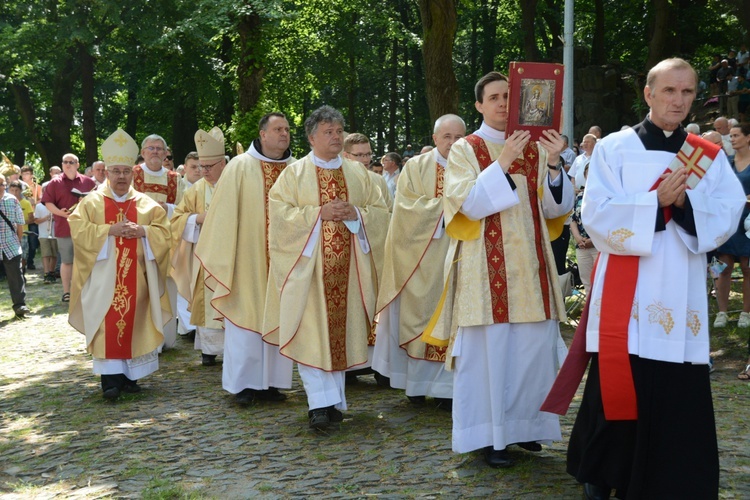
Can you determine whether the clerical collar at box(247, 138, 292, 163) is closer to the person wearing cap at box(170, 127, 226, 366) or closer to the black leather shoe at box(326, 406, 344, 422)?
the person wearing cap at box(170, 127, 226, 366)

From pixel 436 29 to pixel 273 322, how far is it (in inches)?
223

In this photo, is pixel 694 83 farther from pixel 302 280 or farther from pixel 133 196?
pixel 133 196

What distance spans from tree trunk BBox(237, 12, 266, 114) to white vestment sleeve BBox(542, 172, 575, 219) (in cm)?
1021

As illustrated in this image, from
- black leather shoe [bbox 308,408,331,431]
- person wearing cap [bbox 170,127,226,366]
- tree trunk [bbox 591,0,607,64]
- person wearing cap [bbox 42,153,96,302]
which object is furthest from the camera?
tree trunk [bbox 591,0,607,64]

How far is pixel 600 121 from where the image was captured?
90.7 ft

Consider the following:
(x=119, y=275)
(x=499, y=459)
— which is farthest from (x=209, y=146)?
(x=499, y=459)

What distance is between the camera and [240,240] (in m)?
7.70

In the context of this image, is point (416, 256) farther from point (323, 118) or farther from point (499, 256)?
point (499, 256)

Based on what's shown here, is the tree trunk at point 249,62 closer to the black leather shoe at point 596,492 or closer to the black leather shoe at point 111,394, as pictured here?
the black leather shoe at point 111,394

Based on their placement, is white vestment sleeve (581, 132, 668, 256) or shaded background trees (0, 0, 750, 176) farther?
shaded background trees (0, 0, 750, 176)

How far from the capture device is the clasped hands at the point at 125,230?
25.2ft

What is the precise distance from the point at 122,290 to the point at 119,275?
0.13 m

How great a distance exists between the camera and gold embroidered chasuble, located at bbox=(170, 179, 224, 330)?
9.22 m

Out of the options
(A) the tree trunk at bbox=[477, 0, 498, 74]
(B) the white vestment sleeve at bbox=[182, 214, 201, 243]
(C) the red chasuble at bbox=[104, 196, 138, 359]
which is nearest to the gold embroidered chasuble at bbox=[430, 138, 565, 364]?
(C) the red chasuble at bbox=[104, 196, 138, 359]
